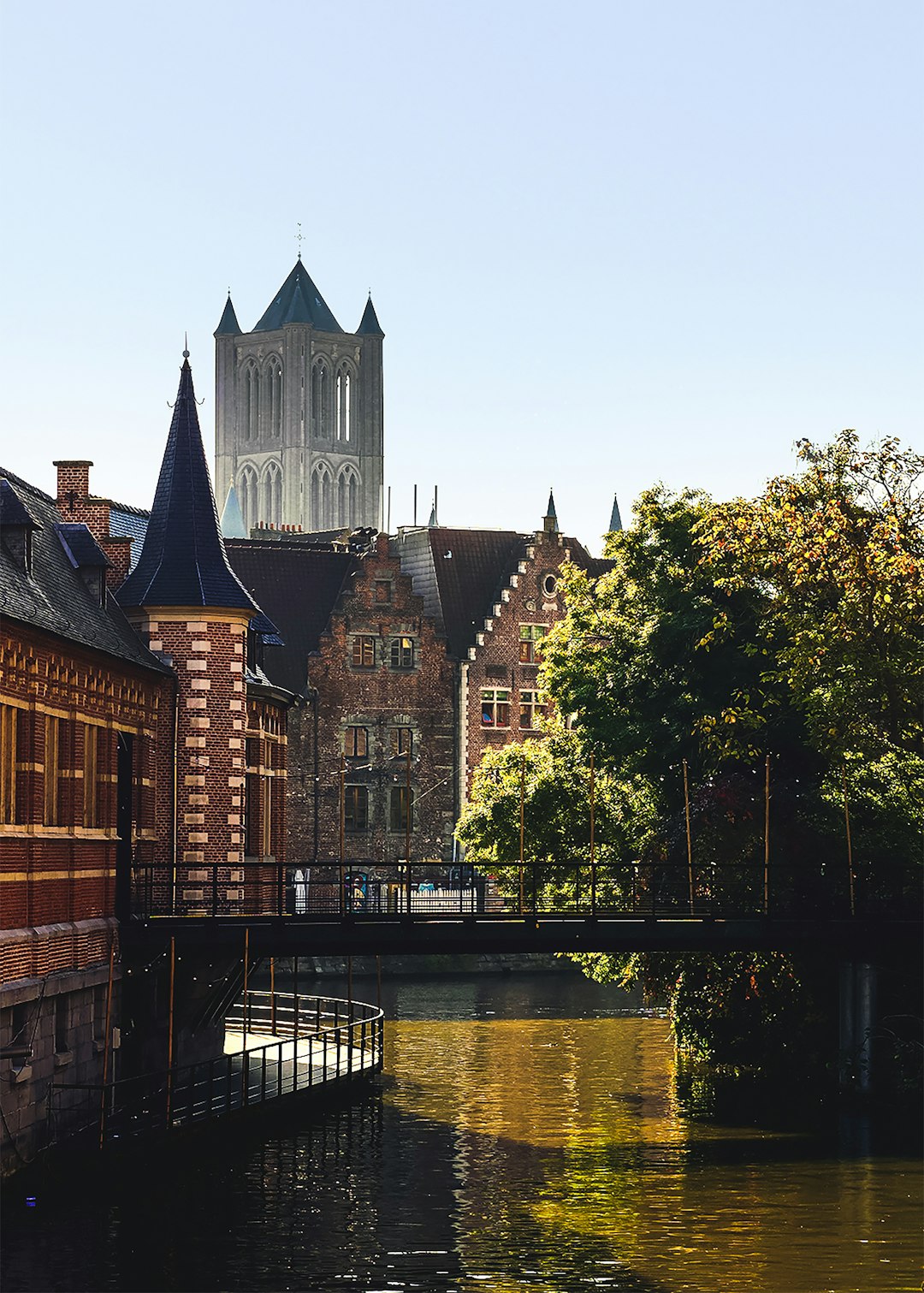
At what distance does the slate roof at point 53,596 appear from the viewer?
28.6 m

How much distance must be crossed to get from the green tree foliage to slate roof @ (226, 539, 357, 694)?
30.4 metres

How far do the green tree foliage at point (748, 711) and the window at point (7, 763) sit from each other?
347 inches

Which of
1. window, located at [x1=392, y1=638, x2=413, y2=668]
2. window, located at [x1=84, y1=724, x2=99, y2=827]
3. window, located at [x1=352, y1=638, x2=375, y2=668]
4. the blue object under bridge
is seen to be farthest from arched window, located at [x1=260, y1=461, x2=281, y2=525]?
window, located at [x1=84, y1=724, x2=99, y2=827]

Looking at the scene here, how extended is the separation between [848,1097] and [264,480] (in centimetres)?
12667

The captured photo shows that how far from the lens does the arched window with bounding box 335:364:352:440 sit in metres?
161

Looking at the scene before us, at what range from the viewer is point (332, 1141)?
106 feet

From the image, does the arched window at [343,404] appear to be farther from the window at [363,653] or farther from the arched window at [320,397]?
the window at [363,653]

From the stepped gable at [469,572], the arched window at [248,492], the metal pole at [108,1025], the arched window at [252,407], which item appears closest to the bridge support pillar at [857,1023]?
the metal pole at [108,1025]

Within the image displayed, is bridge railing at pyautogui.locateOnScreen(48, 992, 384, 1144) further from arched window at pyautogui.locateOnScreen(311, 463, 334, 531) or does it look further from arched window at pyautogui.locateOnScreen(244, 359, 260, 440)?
arched window at pyautogui.locateOnScreen(244, 359, 260, 440)

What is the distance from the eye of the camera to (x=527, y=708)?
81.1m

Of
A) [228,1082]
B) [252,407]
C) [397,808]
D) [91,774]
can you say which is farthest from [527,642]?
[252,407]

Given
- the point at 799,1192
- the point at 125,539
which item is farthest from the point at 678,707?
the point at 799,1192

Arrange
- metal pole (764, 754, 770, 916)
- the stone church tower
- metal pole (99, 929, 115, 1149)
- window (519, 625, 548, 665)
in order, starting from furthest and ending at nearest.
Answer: the stone church tower < window (519, 625, 548, 665) < metal pole (764, 754, 770, 916) < metal pole (99, 929, 115, 1149)

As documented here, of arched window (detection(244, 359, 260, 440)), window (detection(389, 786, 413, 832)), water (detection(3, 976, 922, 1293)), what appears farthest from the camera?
arched window (detection(244, 359, 260, 440))
